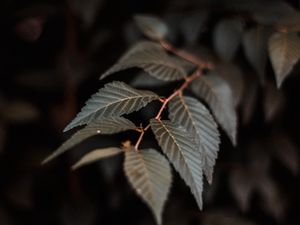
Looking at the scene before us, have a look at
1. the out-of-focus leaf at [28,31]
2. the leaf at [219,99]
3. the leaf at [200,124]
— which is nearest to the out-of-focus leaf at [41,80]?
the out-of-focus leaf at [28,31]

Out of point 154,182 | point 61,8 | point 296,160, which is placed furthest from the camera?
point 61,8

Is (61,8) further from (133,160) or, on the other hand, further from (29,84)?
(133,160)

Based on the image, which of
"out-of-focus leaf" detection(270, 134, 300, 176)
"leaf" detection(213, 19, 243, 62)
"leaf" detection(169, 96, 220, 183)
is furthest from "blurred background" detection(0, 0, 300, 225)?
"leaf" detection(169, 96, 220, 183)

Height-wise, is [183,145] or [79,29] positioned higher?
[183,145]

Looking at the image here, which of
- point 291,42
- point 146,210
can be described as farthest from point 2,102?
point 291,42

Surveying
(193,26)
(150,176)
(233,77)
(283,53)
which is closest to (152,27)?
(193,26)
